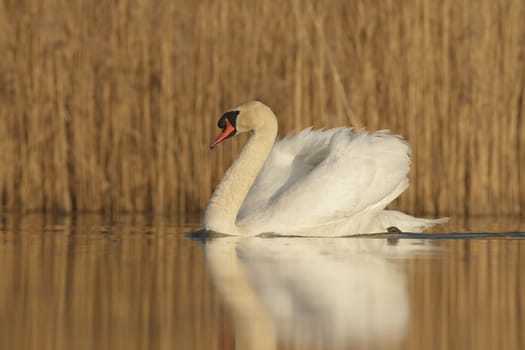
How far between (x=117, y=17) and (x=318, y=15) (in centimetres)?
153

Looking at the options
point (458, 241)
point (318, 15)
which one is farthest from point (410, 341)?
point (318, 15)

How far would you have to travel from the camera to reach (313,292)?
5219 mm

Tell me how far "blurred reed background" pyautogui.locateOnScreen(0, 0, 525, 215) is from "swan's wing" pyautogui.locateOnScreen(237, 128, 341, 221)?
1886 millimetres

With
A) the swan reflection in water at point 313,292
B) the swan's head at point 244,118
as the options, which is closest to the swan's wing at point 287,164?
the swan's head at point 244,118

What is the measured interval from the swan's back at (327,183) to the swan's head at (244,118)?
21 cm

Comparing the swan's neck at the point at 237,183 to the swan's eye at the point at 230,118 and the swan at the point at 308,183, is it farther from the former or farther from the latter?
the swan's eye at the point at 230,118

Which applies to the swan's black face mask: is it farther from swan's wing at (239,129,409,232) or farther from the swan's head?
swan's wing at (239,129,409,232)

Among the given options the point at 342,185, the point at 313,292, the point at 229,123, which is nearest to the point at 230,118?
the point at 229,123

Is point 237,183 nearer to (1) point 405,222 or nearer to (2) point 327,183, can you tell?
(2) point 327,183

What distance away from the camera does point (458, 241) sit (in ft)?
26.4

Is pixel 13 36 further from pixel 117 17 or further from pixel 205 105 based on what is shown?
pixel 205 105

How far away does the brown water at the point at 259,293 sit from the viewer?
4.12m

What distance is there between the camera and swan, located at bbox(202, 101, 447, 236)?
8156 mm

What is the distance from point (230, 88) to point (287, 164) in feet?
6.66
